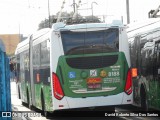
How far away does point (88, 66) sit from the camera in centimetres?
1487

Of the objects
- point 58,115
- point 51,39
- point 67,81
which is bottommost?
point 58,115

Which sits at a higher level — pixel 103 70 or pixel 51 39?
pixel 51 39

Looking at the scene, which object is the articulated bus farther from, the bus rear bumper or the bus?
the bus

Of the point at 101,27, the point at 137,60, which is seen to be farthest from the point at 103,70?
the point at 137,60

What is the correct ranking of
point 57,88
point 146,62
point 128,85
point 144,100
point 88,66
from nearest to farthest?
point 57,88
point 88,66
point 128,85
point 146,62
point 144,100

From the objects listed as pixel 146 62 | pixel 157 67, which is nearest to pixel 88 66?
pixel 157 67

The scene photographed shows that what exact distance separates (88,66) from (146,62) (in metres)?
2.20

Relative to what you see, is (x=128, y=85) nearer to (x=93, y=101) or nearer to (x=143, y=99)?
(x=93, y=101)

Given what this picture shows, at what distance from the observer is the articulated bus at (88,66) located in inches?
581

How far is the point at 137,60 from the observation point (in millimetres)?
17250

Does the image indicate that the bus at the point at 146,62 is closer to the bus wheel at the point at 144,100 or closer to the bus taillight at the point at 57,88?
the bus wheel at the point at 144,100

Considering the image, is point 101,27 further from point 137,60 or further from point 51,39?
point 137,60

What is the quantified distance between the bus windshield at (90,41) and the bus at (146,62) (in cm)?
116

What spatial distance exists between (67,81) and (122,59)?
5.71 ft
